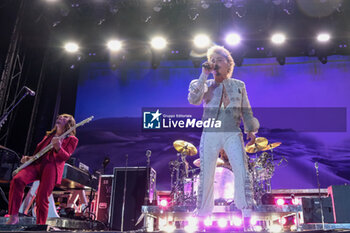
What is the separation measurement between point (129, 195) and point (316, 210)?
3.69 m

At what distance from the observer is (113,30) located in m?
8.29

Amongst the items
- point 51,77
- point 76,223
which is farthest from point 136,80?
point 76,223

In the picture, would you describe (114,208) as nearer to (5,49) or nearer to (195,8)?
(5,49)

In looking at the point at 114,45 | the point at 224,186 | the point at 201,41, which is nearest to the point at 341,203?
the point at 224,186

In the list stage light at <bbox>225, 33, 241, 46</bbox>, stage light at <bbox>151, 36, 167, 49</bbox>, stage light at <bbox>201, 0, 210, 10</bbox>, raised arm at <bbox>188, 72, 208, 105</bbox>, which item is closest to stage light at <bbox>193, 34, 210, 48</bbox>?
stage light at <bbox>225, 33, 241, 46</bbox>

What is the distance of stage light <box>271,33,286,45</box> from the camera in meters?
8.06

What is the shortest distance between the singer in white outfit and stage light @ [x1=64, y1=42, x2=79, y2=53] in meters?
6.20

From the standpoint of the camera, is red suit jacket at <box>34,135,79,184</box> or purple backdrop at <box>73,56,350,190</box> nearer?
red suit jacket at <box>34,135,79,184</box>

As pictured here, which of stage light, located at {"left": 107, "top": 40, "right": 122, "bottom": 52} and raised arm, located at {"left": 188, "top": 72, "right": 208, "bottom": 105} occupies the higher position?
stage light, located at {"left": 107, "top": 40, "right": 122, "bottom": 52}

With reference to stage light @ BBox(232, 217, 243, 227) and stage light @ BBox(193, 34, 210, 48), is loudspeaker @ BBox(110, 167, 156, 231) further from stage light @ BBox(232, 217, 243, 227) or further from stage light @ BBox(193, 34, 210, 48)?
stage light @ BBox(193, 34, 210, 48)

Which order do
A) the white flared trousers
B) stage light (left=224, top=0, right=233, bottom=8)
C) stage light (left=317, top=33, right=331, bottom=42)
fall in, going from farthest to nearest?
stage light (left=317, top=33, right=331, bottom=42) → stage light (left=224, top=0, right=233, bottom=8) → the white flared trousers

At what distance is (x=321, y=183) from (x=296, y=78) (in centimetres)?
291

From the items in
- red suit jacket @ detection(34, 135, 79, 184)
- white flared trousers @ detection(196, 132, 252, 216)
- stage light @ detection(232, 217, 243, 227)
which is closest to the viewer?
white flared trousers @ detection(196, 132, 252, 216)

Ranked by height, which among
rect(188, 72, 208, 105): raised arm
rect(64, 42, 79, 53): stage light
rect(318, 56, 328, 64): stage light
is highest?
rect(64, 42, 79, 53): stage light
